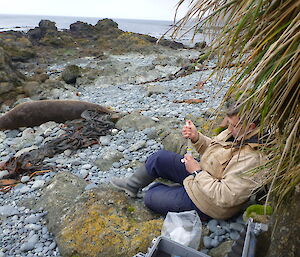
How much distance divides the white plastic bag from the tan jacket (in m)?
0.15

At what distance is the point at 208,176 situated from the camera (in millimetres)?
2848

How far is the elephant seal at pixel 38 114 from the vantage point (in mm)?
7859

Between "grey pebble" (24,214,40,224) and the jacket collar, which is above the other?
the jacket collar

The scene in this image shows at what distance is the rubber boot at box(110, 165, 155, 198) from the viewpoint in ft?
11.7

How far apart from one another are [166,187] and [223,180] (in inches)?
34.6

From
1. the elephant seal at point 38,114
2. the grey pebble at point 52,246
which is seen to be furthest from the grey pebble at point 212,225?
the elephant seal at point 38,114

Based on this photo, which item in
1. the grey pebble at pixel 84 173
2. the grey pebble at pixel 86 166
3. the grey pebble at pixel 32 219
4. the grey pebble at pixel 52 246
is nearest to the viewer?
the grey pebble at pixel 52 246

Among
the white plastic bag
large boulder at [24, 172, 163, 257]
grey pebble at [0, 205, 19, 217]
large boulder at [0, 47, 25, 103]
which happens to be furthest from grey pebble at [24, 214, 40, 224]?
large boulder at [0, 47, 25, 103]

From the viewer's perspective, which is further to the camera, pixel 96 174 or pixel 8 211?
pixel 96 174

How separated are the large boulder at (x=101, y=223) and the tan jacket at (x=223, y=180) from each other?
22.5 inches

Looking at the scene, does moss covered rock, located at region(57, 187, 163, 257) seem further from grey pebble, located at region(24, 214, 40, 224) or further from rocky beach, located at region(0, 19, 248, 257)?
grey pebble, located at region(24, 214, 40, 224)

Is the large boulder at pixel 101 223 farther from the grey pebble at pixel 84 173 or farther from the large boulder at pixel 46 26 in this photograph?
the large boulder at pixel 46 26

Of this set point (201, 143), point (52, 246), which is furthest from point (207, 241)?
point (52, 246)

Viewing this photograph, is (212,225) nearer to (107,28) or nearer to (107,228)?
(107,228)
